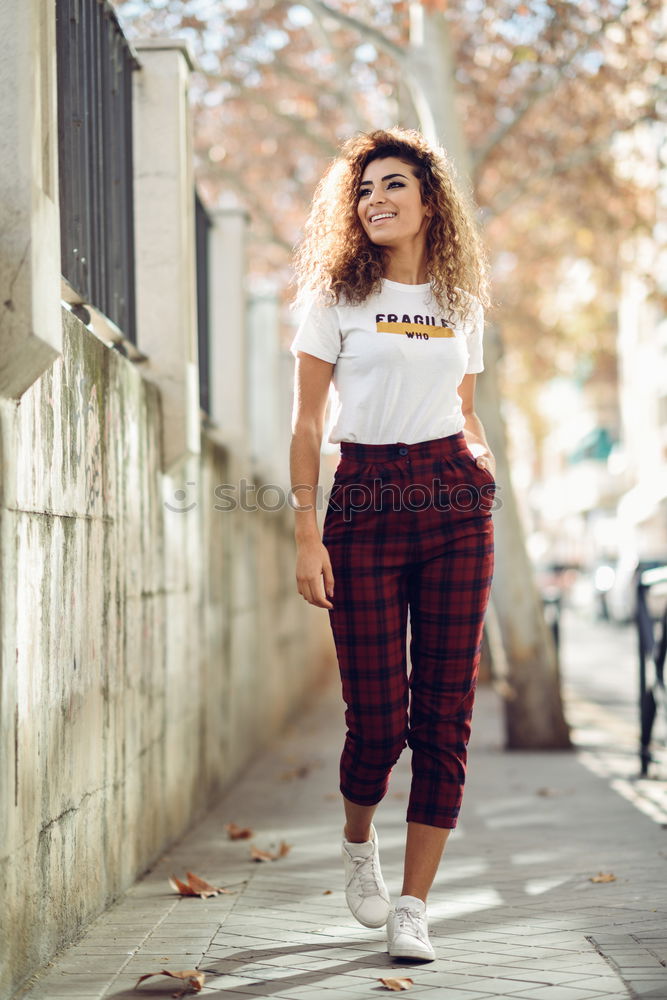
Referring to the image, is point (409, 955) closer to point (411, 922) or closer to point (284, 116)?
point (411, 922)

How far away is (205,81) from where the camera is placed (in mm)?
12945

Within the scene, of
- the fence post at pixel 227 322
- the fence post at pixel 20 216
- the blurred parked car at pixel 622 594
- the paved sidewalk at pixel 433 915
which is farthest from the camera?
the blurred parked car at pixel 622 594

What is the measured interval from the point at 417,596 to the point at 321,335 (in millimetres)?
740

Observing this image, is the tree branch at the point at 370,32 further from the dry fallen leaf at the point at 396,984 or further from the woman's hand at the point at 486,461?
the dry fallen leaf at the point at 396,984

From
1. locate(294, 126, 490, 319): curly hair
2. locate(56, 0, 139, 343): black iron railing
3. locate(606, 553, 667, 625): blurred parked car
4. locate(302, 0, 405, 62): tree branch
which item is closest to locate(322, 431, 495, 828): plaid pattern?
locate(294, 126, 490, 319): curly hair

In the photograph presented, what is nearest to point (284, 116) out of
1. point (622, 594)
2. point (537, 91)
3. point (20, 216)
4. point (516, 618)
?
point (537, 91)

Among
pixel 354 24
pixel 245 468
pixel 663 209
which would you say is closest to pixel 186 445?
pixel 245 468

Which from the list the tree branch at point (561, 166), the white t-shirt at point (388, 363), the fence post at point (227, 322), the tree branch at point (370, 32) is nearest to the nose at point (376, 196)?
the white t-shirt at point (388, 363)

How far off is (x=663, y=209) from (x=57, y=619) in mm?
13191

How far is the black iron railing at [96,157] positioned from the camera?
4.31 meters

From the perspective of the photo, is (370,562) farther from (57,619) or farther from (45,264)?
(45,264)

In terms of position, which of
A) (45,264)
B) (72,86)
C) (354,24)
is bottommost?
(45,264)

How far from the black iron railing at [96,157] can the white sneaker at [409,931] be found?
2132 millimetres

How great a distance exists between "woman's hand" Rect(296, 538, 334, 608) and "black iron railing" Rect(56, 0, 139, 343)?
1297 millimetres
